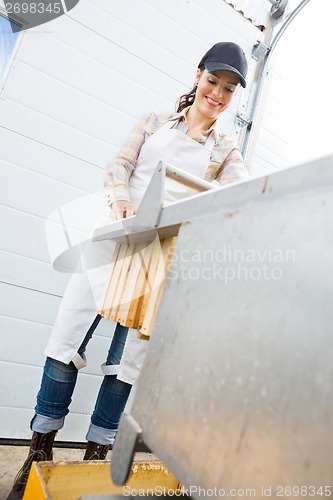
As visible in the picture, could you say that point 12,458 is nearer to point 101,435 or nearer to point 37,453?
point 37,453

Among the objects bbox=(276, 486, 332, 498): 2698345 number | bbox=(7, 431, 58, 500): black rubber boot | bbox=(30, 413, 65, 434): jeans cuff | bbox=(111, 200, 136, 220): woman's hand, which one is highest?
bbox=(111, 200, 136, 220): woman's hand

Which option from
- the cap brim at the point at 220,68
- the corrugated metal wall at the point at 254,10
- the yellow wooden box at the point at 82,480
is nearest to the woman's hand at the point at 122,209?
the cap brim at the point at 220,68

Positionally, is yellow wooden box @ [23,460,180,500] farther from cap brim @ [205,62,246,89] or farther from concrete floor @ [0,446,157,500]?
cap brim @ [205,62,246,89]

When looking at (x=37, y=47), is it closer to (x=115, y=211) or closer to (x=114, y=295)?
(x=115, y=211)

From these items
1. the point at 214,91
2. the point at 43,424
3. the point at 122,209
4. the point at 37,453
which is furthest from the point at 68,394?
the point at 214,91

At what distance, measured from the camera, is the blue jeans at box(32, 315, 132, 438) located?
1196 mm

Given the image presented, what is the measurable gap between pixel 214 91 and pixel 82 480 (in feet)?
4.79

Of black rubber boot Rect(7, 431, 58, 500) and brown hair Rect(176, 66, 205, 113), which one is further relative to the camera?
brown hair Rect(176, 66, 205, 113)

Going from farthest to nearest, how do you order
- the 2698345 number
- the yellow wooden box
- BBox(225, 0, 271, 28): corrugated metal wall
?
BBox(225, 0, 271, 28): corrugated metal wall → the yellow wooden box → the 2698345 number

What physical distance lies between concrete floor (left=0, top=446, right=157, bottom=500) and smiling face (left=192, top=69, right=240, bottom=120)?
5.36 feet

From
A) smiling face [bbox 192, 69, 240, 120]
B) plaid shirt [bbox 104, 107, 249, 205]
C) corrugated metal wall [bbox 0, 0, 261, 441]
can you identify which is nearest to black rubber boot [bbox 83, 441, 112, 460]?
corrugated metal wall [bbox 0, 0, 261, 441]

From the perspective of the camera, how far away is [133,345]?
45.8 inches

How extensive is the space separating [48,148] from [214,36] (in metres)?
1.51

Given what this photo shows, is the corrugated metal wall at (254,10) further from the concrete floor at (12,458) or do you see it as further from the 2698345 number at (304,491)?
the concrete floor at (12,458)
